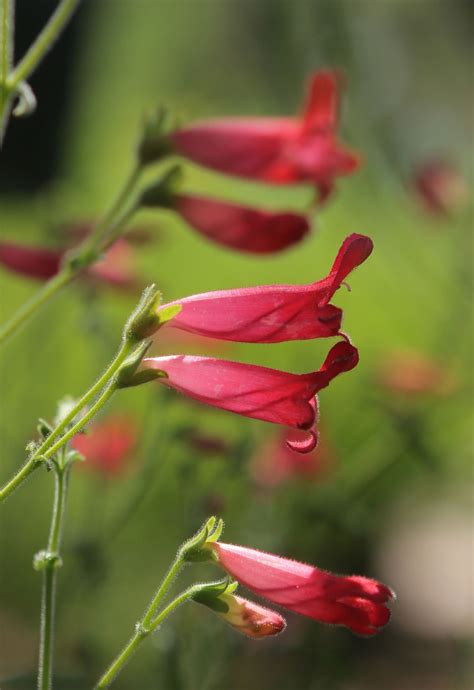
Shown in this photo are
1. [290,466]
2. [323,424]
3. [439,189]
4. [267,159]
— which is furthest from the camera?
[439,189]

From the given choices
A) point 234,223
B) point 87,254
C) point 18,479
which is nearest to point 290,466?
point 234,223

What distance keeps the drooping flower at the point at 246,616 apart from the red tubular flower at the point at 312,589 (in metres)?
0.01

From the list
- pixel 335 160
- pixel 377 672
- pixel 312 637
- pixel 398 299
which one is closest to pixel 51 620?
pixel 335 160

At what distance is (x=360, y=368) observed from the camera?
4758mm

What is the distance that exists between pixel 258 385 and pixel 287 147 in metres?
0.69

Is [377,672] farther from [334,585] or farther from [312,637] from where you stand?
[334,585]

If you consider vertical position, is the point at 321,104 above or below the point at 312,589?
above

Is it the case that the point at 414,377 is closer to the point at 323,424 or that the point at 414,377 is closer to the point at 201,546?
the point at 323,424

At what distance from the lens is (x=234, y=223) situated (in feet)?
4.59

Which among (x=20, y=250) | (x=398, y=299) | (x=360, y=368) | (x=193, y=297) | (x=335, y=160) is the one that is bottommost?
(x=193, y=297)

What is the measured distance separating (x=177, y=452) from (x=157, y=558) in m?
1.01

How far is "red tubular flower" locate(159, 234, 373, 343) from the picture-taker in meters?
0.87

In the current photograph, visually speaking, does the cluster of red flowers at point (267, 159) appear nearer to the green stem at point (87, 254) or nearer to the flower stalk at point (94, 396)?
the green stem at point (87, 254)

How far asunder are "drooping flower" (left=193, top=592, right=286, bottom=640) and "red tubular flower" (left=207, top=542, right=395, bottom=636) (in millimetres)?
14
